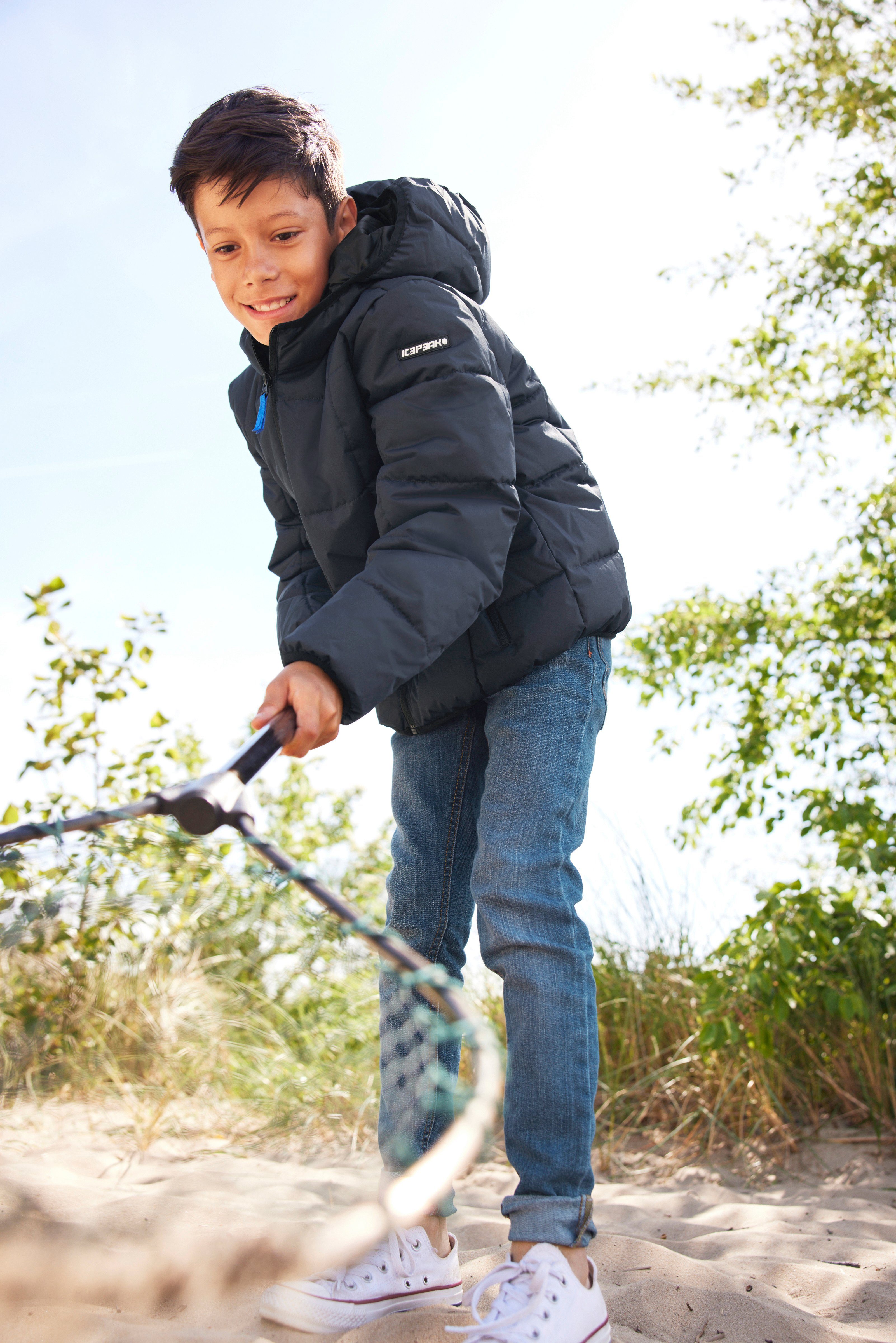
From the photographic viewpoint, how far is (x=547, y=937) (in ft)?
5.07

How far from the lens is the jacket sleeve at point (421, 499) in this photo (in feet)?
4.40

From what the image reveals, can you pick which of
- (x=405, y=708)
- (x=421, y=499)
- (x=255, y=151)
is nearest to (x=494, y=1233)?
(x=405, y=708)

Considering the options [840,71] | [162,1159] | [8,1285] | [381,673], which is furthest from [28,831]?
[840,71]

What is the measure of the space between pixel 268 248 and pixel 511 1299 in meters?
1.67

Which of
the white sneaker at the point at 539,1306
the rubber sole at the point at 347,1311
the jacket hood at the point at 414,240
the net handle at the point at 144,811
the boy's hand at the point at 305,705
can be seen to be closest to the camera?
the net handle at the point at 144,811

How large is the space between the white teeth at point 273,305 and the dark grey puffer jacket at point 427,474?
1.8 inches

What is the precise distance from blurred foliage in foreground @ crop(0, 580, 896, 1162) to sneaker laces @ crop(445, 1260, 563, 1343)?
1.55 feet

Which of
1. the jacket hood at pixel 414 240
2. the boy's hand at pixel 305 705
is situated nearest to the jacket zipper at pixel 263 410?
the jacket hood at pixel 414 240

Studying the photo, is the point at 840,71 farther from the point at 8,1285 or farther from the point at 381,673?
the point at 8,1285

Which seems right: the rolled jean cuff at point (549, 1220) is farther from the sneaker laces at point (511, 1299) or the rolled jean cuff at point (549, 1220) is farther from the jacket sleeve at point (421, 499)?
the jacket sleeve at point (421, 499)

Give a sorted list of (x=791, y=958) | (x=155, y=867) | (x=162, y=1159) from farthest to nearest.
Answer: (x=791, y=958)
(x=162, y=1159)
(x=155, y=867)

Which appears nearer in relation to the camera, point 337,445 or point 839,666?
point 337,445

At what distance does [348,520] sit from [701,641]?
2873 millimetres

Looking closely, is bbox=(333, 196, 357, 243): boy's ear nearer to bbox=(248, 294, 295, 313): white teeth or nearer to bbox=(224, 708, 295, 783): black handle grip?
bbox=(248, 294, 295, 313): white teeth
